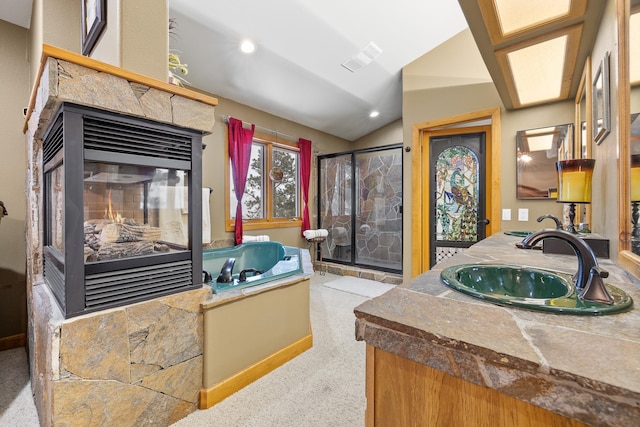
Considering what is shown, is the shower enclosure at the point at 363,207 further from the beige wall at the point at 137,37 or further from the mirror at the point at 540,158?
the beige wall at the point at 137,37

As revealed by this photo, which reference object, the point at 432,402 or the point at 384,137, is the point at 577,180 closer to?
the point at 432,402

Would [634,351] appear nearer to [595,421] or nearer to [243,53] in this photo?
[595,421]

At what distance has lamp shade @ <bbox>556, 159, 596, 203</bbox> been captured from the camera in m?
1.56

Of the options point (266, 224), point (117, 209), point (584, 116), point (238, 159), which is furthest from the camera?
Result: point (266, 224)

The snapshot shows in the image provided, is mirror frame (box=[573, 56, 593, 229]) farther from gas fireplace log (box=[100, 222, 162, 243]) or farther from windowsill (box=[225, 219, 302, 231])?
windowsill (box=[225, 219, 302, 231])

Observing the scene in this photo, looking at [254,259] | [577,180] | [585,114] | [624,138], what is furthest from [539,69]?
[254,259]

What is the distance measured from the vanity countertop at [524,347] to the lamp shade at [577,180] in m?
0.97

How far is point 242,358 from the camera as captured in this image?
1854 millimetres

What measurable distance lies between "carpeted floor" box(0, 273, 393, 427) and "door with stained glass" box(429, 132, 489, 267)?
188cm

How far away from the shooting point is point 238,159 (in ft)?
12.7

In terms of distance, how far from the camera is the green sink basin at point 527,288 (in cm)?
69

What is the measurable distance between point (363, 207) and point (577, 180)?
11.6 ft

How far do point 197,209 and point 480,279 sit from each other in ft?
4.87

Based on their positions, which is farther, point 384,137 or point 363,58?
point 384,137
